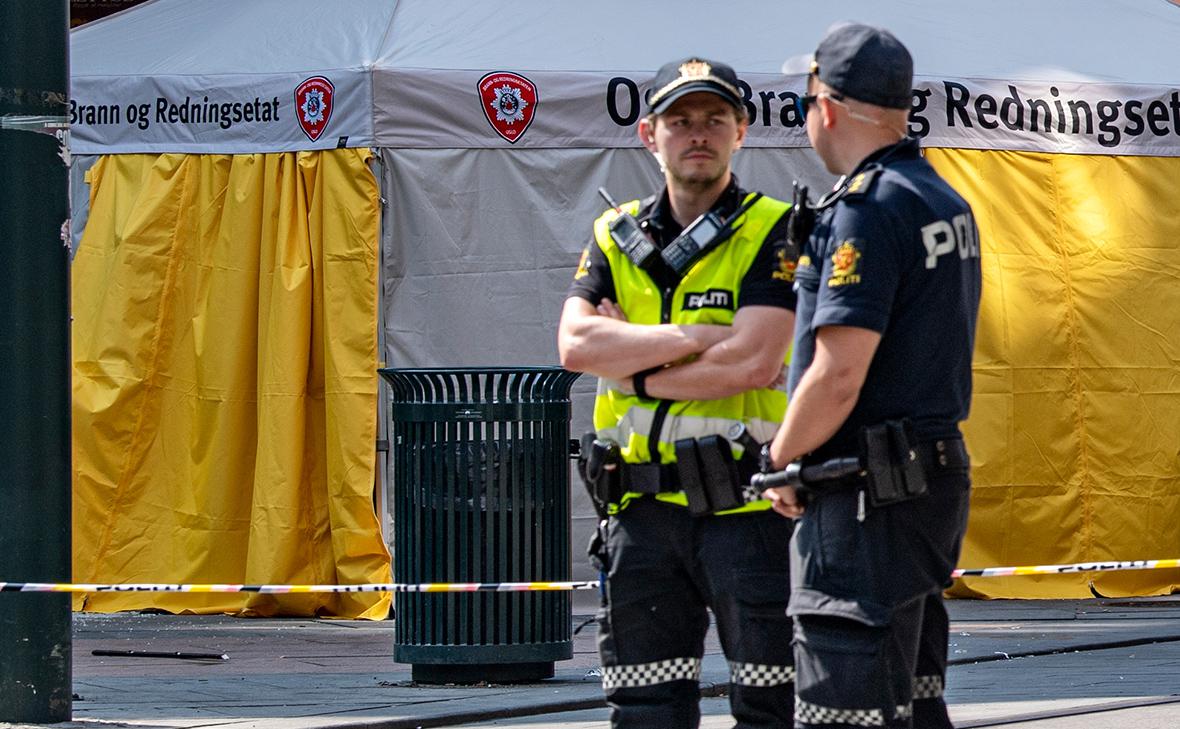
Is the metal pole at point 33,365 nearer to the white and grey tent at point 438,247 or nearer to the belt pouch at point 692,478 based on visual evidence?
the belt pouch at point 692,478

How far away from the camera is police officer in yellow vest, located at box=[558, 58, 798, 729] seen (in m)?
4.36

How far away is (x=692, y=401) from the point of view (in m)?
4.54

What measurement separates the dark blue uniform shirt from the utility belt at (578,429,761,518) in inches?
16.3

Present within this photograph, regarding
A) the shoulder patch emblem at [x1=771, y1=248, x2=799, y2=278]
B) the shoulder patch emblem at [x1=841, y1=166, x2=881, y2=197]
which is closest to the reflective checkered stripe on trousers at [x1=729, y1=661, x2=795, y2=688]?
the shoulder patch emblem at [x1=771, y1=248, x2=799, y2=278]

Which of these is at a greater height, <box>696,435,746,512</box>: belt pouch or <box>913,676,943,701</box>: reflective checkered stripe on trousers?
<box>696,435,746,512</box>: belt pouch

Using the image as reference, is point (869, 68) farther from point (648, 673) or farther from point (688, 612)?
point (648, 673)

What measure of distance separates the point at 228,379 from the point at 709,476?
23.1ft

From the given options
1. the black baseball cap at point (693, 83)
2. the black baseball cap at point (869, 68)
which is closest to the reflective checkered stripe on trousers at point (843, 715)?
the black baseball cap at point (869, 68)

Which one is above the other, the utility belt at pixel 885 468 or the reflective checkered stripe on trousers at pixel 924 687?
the utility belt at pixel 885 468

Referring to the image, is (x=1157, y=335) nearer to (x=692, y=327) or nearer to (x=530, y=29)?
(x=530, y=29)

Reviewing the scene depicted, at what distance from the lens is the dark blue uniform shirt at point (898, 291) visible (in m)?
3.84

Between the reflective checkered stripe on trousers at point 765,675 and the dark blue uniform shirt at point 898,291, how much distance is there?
0.60 metres

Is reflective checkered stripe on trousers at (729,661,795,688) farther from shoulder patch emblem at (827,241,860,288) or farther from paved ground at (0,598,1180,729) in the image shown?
paved ground at (0,598,1180,729)

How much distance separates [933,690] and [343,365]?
6.76 meters
